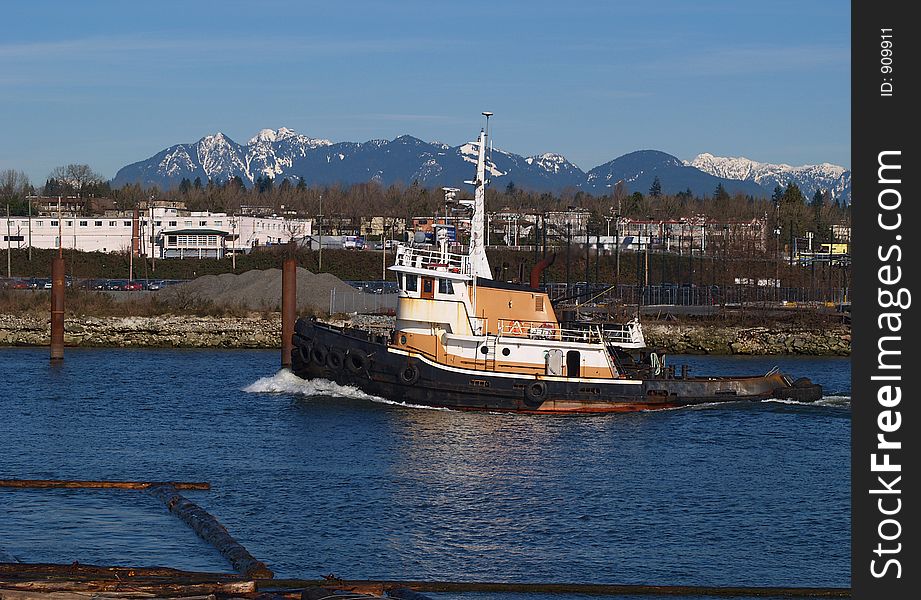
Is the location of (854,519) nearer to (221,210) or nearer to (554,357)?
(554,357)

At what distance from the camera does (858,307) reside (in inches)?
417

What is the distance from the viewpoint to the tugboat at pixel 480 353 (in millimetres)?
35375

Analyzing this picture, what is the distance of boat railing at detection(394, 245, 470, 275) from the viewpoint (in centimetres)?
3612

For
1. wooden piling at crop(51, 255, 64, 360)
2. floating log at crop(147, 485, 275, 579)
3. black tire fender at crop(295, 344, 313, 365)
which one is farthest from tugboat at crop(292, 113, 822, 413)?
wooden piling at crop(51, 255, 64, 360)

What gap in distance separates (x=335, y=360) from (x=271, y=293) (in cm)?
3015

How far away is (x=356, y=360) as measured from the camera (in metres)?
36.7

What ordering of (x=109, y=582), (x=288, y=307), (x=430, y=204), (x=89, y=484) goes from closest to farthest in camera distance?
1. (x=109, y=582)
2. (x=89, y=484)
3. (x=288, y=307)
4. (x=430, y=204)

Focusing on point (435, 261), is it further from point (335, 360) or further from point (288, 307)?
point (288, 307)

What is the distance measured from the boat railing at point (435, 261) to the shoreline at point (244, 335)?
20204mm

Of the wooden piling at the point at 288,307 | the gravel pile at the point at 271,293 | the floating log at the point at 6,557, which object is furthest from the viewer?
the gravel pile at the point at 271,293

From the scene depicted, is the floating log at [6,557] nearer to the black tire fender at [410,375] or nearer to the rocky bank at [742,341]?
the black tire fender at [410,375]

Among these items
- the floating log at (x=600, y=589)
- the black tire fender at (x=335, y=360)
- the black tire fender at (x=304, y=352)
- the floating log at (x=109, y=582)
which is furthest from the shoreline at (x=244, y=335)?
the floating log at (x=109, y=582)

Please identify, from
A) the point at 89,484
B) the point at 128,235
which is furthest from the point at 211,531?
the point at 128,235

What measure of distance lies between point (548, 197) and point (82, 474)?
4822 inches
